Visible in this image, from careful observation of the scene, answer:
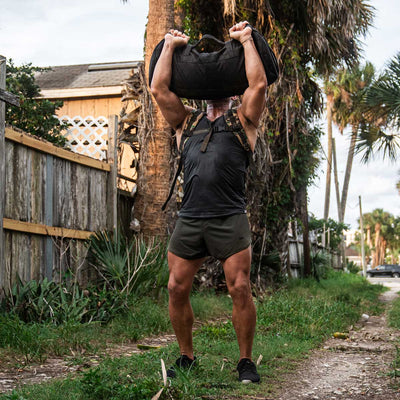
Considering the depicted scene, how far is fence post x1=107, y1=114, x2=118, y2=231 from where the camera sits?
8086 millimetres

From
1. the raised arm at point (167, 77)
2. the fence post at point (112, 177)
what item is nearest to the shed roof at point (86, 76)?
the fence post at point (112, 177)

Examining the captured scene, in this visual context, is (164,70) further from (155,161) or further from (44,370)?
(155,161)

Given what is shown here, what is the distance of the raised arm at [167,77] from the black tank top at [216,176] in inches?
11.4

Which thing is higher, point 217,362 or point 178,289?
point 178,289

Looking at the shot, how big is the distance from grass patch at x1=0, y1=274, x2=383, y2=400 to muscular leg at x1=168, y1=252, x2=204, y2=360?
0.24 m

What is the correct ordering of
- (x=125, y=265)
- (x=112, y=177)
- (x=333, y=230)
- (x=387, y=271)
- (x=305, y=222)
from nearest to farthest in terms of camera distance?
(x=125, y=265) < (x=112, y=177) < (x=305, y=222) < (x=333, y=230) < (x=387, y=271)

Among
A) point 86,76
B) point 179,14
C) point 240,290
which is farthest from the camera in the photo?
point 86,76

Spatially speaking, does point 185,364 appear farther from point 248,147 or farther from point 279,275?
point 279,275

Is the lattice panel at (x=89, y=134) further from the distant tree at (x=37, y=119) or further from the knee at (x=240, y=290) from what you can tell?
the knee at (x=240, y=290)

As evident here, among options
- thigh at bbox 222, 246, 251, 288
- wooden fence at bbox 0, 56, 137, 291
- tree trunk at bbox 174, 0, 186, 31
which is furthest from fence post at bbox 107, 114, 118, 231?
thigh at bbox 222, 246, 251, 288

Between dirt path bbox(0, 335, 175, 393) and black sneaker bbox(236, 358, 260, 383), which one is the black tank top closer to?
black sneaker bbox(236, 358, 260, 383)

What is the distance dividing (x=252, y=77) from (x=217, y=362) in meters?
2.13

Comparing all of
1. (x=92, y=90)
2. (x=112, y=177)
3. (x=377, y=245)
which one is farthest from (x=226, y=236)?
(x=377, y=245)

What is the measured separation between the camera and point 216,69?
3.77 m
